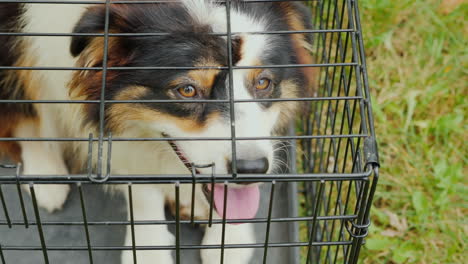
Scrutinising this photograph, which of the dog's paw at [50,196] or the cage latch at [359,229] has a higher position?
the cage latch at [359,229]

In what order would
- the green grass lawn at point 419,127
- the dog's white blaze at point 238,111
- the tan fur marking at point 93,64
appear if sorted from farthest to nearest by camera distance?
the green grass lawn at point 419,127 < the tan fur marking at point 93,64 < the dog's white blaze at point 238,111

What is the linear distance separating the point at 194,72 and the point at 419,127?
1.32 m

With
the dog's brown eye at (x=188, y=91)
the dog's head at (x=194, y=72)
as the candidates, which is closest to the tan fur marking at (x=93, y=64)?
the dog's head at (x=194, y=72)

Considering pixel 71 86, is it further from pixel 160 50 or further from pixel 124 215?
pixel 124 215

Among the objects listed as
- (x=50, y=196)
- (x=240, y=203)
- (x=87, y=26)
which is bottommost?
(x=50, y=196)

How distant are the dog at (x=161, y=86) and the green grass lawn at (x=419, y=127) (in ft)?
1.85

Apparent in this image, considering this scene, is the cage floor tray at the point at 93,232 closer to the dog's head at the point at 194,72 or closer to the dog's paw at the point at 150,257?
the dog's paw at the point at 150,257

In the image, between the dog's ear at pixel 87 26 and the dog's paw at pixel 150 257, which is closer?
the dog's ear at pixel 87 26

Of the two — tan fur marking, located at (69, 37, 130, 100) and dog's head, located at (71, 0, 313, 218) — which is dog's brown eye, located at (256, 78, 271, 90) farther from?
tan fur marking, located at (69, 37, 130, 100)

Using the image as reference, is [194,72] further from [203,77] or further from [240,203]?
[240,203]

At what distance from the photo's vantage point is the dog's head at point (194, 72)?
161 centimetres

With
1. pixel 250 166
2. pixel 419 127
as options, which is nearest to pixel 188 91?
pixel 250 166

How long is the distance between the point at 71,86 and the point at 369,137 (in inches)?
35.5

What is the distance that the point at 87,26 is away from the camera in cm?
160
